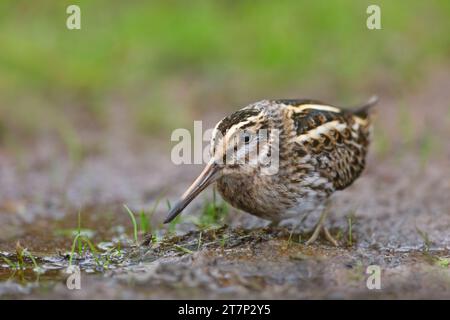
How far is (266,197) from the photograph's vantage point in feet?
20.2

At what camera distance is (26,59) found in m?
10.7

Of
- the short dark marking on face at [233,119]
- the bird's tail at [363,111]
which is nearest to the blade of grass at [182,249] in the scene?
the short dark marking on face at [233,119]

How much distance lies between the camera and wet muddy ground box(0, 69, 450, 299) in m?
5.20

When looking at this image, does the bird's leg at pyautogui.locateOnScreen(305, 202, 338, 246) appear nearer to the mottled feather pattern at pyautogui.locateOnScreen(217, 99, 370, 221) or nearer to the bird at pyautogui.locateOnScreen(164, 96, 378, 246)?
the bird at pyautogui.locateOnScreen(164, 96, 378, 246)

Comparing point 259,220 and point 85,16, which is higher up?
point 85,16

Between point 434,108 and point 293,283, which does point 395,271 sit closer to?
point 293,283

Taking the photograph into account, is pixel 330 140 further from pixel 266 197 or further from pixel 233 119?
pixel 233 119

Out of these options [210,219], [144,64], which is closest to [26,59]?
[144,64]

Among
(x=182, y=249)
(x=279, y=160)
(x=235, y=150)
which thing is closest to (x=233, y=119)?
(x=235, y=150)

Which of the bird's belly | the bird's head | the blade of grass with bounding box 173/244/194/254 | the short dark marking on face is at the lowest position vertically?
the blade of grass with bounding box 173/244/194/254

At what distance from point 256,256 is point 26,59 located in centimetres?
631

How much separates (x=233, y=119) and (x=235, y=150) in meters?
0.25

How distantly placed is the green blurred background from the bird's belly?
12.5ft

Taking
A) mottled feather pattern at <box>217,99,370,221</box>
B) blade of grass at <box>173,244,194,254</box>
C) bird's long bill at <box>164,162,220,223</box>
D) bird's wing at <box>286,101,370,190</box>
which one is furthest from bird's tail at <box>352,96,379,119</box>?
blade of grass at <box>173,244,194,254</box>
